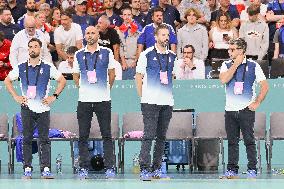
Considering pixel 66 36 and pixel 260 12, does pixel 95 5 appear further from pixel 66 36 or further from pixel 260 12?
pixel 260 12

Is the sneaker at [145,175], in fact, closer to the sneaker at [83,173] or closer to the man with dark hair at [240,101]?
the sneaker at [83,173]

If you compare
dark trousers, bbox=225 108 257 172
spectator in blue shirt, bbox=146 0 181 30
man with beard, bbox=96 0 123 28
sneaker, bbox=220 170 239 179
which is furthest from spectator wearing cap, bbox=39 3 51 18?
sneaker, bbox=220 170 239 179

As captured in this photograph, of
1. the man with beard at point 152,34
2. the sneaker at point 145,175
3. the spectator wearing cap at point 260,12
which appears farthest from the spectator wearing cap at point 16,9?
the sneaker at point 145,175

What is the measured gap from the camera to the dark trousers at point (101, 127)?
14977 mm

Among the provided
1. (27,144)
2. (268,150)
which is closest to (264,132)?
(268,150)

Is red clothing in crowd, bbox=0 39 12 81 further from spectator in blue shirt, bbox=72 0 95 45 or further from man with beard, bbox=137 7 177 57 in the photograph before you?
man with beard, bbox=137 7 177 57

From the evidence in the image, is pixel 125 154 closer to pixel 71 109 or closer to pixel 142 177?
pixel 71 109

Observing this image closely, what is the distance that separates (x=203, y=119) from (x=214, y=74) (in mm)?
1226

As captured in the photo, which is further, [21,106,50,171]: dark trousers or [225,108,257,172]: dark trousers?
[21,106,50,171]: dark trousers

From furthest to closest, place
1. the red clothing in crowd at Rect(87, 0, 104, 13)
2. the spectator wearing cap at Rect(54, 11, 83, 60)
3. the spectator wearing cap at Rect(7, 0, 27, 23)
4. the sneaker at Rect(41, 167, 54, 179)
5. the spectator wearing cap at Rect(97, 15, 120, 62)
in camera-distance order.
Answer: the red clothing in crowd at Rect(87, 0, 104, 13)
the spectator wearing cap at Rect(7, 0, 27, 23)
the spectator wearing cap at Rect(54, 11, 83, 60)
the spectator wearing cap at Rect(97, 15, 120, 62)
the sneaker at Rect(41, 167, 54, 179)

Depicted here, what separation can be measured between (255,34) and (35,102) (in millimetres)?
5644

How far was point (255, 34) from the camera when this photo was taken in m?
19.0

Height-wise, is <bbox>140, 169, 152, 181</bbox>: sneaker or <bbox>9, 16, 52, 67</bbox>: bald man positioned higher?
<bbox>9, 16, 52, 67</bbox>: bald man

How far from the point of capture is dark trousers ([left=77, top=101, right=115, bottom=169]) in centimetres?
1498
